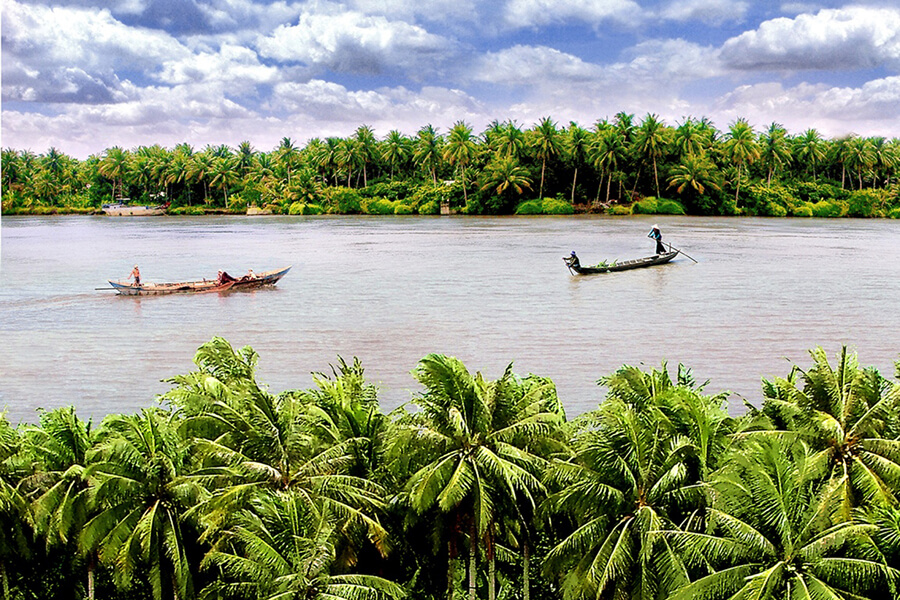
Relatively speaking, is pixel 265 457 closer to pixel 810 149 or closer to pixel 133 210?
pixel 810 149

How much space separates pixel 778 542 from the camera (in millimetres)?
11773

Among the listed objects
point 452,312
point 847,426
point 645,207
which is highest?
point 645,207

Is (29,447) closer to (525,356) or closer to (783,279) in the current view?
(525,356)

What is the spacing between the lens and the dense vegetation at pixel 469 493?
11.9 m

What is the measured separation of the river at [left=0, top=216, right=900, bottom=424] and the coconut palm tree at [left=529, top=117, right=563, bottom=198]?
25579mm

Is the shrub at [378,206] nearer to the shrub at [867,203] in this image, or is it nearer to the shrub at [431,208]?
the shrub at [431,208]

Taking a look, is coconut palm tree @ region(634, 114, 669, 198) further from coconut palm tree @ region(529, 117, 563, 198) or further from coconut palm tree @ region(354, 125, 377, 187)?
coconut palm tree @ region(354, 125, 377, 187)

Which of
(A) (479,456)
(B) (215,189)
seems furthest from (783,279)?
(B) (215,189)

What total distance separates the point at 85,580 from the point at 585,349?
17527 mm

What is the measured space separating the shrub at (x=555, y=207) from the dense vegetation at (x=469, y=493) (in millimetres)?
76410

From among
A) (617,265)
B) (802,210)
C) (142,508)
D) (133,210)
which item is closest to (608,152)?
(802,210)

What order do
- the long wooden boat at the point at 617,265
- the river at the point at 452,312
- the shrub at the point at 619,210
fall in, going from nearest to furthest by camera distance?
the river at the point at 452,312 → the long wooden boat at the point at 617,265 → the shrub at the point at 619,210

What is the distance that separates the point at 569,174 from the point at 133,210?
170 ft

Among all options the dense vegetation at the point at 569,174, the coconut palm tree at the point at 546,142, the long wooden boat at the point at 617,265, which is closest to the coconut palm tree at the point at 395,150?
the dense vegetation at the point at 569,174
